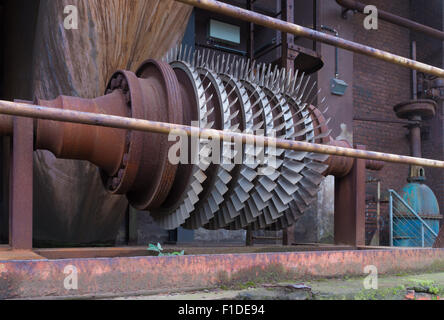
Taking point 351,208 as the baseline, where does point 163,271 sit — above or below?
below

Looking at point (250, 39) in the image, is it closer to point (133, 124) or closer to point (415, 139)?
point (415, 139)

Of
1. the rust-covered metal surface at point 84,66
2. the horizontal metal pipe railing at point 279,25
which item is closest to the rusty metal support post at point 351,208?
the horizontal metal pipe railing at point 279,25

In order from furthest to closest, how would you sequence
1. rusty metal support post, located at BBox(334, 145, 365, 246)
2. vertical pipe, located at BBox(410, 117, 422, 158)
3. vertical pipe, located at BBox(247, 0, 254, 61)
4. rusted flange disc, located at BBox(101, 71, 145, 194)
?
vertical pipe, located at BBox(410, 117, 422, 158) → vertical pipe, located at BBox(247, 0, 254, 61) → rusty metal support post, located at BBox(334, 145, 365, 246) → rusted flange disc, located at BBox(101, 71, 145, 194)

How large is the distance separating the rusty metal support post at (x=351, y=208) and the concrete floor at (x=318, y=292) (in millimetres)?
797

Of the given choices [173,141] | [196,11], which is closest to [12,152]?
[173,141]

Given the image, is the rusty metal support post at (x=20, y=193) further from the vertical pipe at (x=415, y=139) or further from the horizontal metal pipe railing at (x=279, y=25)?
the vertical pipe at (x=415, y=139)

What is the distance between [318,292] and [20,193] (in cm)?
96

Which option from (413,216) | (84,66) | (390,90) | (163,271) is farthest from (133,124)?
(390,90)

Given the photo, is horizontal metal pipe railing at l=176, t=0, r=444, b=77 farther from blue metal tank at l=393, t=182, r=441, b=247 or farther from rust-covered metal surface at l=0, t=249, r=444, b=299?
blue metal tank at l=393, t=182, r=441, b=247

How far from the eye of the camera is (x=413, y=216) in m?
5.81

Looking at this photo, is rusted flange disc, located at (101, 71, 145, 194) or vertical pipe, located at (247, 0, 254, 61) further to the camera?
vertical pipe, located at (247, 0, 254, 61)

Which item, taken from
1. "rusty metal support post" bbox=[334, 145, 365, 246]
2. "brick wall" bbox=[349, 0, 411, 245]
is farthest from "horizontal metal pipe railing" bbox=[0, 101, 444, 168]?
"brick wall" bbox=[349, 0, 411, 245]

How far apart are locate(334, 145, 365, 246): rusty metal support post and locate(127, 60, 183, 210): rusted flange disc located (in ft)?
3.21

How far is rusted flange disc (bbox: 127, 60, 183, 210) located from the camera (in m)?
1.73
